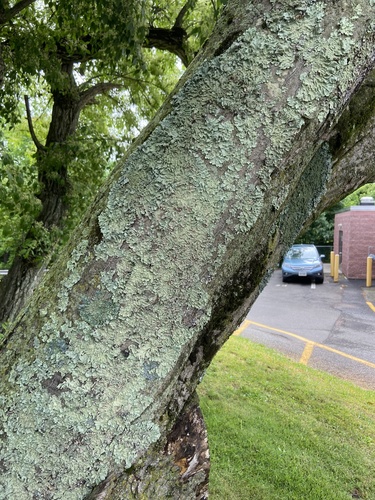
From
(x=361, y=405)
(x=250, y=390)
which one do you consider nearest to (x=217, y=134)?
(x=250, y=390)

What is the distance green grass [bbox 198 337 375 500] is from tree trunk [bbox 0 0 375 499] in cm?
303

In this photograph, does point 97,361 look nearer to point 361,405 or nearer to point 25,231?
point 25,231

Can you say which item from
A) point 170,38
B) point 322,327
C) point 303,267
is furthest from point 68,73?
point 303,267

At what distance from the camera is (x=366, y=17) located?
41.5 inches

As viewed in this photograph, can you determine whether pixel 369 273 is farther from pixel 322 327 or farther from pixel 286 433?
pixel 286 433

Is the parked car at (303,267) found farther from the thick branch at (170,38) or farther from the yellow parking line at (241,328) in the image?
the thick branch at (170,38)

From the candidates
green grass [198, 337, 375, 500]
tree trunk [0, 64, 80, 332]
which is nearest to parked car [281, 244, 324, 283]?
green grass [198, 337, 375, 500]

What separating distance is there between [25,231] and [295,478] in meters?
3.57

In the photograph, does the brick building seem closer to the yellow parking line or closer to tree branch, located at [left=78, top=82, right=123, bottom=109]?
the yellow parking line

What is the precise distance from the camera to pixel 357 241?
18.6 meters

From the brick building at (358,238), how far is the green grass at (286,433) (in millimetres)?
12898

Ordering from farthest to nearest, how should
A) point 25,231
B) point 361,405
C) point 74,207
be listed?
point 361,405 < point 74,207 < point 25,231

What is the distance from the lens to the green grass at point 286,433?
12.0 feet

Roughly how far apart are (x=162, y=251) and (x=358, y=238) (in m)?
19.4
